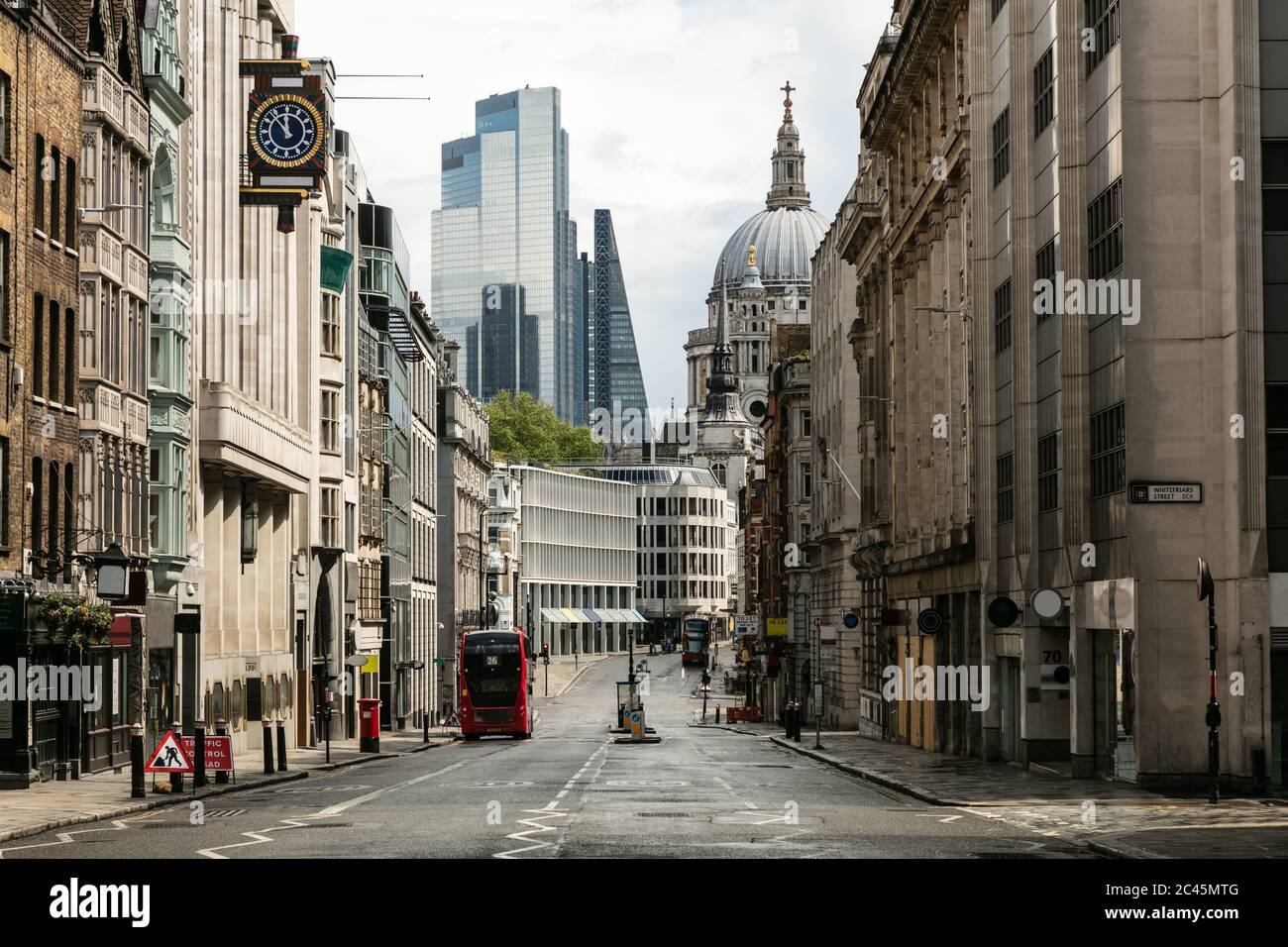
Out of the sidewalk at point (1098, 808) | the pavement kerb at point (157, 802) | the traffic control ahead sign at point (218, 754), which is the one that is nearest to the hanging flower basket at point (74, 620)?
the traffic control ahead sign at point (218, 754)

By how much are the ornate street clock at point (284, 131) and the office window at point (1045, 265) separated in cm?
2088

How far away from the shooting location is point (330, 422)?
75562 mm

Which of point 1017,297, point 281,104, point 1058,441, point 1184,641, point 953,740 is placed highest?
point 281,104

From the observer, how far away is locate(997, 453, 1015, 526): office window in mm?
47156

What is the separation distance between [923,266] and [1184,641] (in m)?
28.0

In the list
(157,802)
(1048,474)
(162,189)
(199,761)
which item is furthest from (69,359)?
(1048,474)

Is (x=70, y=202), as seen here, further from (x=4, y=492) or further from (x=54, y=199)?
(x=4, y=492)

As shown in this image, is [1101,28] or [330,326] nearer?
[1101,28]

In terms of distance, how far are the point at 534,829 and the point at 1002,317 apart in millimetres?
26303

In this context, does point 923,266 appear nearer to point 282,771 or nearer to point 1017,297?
point 1017,297

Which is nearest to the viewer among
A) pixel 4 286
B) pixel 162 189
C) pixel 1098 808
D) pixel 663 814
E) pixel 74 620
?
pixel 663 814

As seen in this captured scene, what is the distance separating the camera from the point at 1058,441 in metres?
41.8

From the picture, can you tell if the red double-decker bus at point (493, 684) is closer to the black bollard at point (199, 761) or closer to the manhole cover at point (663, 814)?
the black bollard at point (199, 761)
